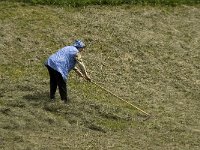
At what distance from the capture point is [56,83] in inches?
562

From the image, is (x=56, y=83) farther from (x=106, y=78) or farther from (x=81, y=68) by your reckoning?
(x=106, y=78)

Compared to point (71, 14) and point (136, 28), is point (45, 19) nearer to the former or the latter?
point (71, 14)

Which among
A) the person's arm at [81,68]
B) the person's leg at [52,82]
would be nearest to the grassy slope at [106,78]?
the person's leg at [52,82]

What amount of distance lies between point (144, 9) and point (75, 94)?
26.1 ft

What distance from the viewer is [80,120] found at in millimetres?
13508

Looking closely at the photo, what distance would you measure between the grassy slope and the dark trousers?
0.87ft

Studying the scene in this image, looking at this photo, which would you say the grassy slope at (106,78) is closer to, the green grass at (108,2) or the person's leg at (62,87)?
the person's leg at (62,87)

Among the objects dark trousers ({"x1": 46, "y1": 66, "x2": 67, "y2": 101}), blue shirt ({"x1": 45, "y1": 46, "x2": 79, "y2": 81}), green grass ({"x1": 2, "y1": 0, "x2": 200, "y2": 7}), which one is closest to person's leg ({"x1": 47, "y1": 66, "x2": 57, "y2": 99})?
dark trousers ({"x1": 46, "y1": 66, "x2": 67, "y2": 101})

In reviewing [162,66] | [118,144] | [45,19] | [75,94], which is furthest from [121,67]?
[118,144]

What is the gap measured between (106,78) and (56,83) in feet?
8.64

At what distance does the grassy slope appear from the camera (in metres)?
12.8

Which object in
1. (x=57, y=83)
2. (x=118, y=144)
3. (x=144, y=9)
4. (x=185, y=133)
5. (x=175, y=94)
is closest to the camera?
(x=118, y=144)

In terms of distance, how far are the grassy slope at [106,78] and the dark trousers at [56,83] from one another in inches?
10.5

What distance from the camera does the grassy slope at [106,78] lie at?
41.9 ft
